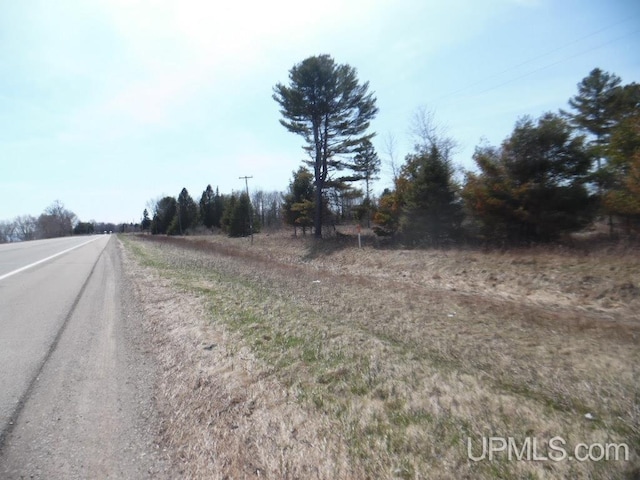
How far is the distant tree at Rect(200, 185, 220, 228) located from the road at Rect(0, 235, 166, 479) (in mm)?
74695

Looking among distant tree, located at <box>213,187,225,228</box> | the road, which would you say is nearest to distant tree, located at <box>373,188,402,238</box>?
the road

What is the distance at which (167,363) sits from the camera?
4992 millimetres

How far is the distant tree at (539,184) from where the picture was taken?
14.2m

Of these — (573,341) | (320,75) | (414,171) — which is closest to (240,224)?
(320,75)

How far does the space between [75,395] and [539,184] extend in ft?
52.8

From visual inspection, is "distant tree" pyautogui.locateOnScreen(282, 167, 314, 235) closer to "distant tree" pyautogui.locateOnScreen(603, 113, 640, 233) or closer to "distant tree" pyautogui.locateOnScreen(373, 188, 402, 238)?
"distant tree" pyautogui.locateOnScreen(373, 188, 402, 238)

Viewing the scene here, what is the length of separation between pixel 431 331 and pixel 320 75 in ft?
81.6

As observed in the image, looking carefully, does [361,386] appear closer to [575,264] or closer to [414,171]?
[575,264]

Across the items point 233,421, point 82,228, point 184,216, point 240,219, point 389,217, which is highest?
point 184,216

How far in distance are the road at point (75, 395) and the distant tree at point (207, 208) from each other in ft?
245

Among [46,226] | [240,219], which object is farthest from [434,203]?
[46,226]

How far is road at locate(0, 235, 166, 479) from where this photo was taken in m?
2.98

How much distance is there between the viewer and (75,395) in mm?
4070

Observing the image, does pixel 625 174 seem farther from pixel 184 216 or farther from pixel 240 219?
pixel 184 216
